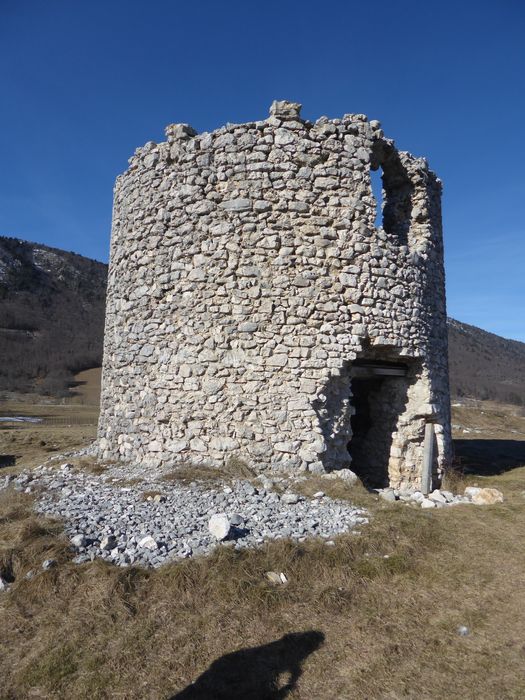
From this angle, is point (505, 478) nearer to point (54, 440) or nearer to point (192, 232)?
point (192, 232)

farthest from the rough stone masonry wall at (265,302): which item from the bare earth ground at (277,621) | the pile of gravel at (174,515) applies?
the bare earth ground at (277,621)

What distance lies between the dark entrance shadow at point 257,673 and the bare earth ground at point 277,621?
1cm

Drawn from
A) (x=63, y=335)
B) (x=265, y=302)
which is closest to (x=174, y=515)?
(x=265, y=302)

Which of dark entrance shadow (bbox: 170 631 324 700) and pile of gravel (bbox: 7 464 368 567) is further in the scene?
pile of gravel (bbox: 7 464 368 567)

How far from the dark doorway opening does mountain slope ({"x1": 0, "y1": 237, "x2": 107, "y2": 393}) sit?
1809 inches

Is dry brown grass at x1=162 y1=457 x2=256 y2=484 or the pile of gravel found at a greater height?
dry brown grass at x1=162 y1=457 x2=256 y2=484

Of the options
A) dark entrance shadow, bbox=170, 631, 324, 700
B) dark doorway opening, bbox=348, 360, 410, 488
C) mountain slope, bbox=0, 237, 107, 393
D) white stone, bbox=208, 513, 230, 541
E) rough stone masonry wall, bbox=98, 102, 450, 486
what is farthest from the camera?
mountain slope, bbox=0, 237, 107, 393

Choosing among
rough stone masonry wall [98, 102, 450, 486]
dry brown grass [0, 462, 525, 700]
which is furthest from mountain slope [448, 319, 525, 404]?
dry brown grass [0, 462, 525, 700]

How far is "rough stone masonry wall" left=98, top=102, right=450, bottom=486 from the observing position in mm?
8195

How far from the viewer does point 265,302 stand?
835cm

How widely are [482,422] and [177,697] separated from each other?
2901 centimetres

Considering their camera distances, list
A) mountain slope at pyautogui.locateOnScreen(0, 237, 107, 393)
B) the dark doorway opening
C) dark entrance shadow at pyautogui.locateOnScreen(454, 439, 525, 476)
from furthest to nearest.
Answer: mountain slope at pyautogui.locateOnScreen(0, 237, 107, 393)
dark entrance shadow at pyautogui.locateOnScreen(454, 439, 525, 476)
the dark doorway opening

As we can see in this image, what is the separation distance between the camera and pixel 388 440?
9.88 meters

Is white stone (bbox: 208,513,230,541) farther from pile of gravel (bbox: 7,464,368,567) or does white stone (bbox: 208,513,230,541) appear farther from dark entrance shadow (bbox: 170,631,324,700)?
dark entrance shadow (bbox: 170,631,324,700)
